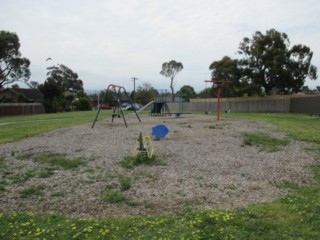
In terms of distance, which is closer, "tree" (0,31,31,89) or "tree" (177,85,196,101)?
"tree" (0,31,31,89)

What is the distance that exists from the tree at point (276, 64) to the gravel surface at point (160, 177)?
29605mm

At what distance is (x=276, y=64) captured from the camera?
3747 centimetres

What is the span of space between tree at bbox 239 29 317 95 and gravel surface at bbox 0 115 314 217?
2961 cm

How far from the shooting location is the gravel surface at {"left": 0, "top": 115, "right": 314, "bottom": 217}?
5.08m

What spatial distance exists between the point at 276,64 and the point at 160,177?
34524mm

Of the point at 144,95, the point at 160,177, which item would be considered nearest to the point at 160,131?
the point at 160,177

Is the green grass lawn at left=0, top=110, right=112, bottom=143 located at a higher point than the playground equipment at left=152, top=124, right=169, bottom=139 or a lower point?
lower

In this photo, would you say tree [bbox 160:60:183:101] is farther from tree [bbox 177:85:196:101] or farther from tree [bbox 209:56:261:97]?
tree [bbox 209:56:261:97]

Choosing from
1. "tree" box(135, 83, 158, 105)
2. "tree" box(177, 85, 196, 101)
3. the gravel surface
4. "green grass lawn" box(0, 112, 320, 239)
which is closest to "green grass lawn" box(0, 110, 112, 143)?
the gravel surface

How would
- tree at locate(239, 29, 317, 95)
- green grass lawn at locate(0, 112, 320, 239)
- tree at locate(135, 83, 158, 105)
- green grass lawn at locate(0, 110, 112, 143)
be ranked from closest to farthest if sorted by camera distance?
green grass lawn at locate(0, 112, 320, 239)
green grass lawn at locate(0, 110, 112, 143)
tree at locate(239, 29, 317, 95)
tree at locate(135, 83, 158, 105)

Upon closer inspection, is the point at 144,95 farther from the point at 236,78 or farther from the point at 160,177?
the point at 160,177

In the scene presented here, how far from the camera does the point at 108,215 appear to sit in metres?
4.62

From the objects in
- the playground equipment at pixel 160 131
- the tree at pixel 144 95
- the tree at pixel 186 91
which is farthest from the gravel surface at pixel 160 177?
the tree at pixel 186 91

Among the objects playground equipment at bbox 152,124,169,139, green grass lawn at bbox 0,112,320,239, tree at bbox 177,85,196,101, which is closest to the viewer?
green grass lawn at bbox 0,112,320,239
